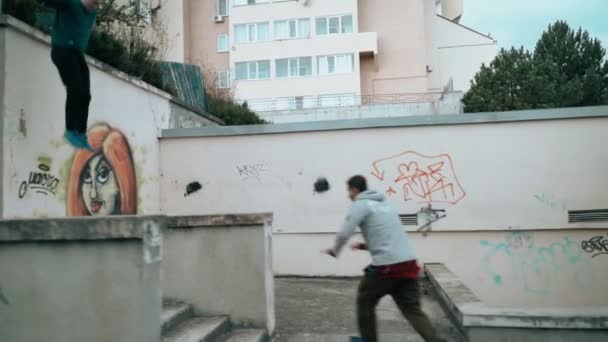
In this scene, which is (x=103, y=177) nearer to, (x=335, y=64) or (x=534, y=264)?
(x=534, y=264)

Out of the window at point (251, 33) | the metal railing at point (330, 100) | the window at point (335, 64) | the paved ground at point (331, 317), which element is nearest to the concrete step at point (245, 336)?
the paved ground at point (331, 317)

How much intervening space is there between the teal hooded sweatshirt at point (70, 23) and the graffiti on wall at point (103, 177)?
2.67 m

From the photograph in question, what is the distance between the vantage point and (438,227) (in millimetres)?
9898

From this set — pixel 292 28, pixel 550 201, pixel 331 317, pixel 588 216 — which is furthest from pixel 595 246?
pixel 292 28

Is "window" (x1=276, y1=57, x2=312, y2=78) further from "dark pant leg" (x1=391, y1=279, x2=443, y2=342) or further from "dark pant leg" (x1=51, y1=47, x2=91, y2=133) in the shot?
"dark pant leg" (x1=391, y1=279, x2=443, y2=342)

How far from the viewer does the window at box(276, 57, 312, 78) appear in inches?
1401

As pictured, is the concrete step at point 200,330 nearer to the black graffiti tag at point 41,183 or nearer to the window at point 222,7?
the black graffiti tag at point 41,183

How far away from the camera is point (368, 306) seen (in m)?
4.57

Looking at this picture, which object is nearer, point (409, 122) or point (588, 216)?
point (588, 216)

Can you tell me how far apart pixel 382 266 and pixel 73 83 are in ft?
11.8

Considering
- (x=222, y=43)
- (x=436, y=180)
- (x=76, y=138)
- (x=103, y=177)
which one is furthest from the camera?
(x=222, y=43)

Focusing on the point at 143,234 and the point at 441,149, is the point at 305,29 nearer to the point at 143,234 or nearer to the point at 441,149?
the point at 441,149

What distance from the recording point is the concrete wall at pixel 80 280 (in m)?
3.42

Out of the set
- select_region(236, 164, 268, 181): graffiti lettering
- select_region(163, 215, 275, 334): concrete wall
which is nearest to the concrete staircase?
select_region(163, 215, 275, 334): concrete wall
